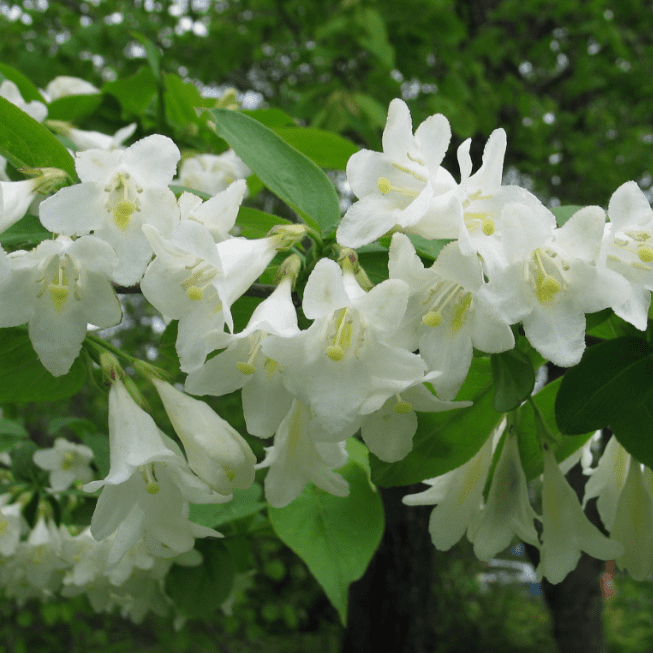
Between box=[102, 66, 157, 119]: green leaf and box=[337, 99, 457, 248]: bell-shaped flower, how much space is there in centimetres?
155

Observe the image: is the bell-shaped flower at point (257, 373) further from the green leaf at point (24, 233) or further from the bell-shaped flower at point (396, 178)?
the green leaf at point (24, 233)

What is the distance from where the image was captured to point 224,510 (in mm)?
1923

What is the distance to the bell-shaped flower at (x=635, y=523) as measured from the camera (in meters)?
1.25

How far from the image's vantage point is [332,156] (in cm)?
169

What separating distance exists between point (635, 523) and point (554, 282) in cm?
66

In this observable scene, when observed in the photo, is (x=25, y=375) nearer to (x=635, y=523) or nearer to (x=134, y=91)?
(x=635, y=523)

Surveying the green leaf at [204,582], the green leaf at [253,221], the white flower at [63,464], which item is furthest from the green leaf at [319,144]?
the white flower at [63,464]

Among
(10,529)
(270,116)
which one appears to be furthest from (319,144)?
(10,529)

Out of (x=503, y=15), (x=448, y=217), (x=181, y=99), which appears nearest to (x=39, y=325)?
(x=448, y=217)

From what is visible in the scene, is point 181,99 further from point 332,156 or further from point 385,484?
point 385,484

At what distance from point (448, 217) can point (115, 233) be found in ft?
1.59

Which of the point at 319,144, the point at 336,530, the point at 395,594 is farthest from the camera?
the point at 395,594

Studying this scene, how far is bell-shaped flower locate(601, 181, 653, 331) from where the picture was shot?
0.89 meters

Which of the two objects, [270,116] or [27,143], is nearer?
[27,143]
